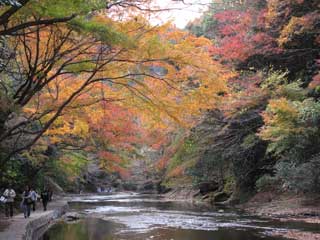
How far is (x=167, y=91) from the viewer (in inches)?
493

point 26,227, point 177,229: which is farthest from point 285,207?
point 26,227

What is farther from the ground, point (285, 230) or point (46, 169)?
point (46, 169)

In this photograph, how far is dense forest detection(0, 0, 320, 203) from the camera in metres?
10.9

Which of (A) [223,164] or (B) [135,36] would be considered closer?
(B) [135,36]

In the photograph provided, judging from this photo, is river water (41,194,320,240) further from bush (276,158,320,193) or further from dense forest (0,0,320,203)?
dense forest (0,0,320,203)

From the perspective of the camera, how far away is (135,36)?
10.8 metres

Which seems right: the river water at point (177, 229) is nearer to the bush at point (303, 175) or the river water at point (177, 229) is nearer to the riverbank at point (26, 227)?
the riverbank at point (26, 227)

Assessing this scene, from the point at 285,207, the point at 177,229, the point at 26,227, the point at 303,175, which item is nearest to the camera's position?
the point at 26,227

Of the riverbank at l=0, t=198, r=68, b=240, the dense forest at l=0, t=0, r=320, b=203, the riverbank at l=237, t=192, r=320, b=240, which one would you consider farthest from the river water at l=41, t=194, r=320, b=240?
the dense forest at l=0, t=0, r=320, b=203

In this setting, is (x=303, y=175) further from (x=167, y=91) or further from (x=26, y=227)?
(x=26, y=227)

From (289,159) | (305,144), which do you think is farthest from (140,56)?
(289,159)

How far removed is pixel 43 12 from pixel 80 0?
78 cm

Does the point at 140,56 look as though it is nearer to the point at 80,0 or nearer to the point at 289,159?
the point at 80,0

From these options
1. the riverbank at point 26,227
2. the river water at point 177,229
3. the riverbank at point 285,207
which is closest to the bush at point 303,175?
the riverbank at point 285,207
